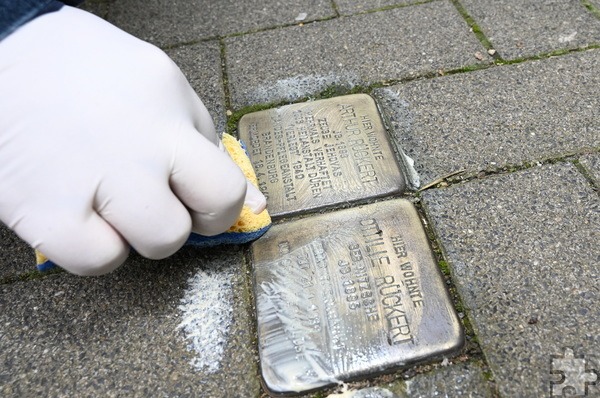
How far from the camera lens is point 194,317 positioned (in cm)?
116

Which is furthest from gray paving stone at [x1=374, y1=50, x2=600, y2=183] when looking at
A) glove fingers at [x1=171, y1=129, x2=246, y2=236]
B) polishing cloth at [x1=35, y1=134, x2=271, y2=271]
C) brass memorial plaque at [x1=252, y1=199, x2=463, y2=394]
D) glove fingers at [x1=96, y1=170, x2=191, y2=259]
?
glove fingers at [x1=96, y1=170, x2=191, y2=259]

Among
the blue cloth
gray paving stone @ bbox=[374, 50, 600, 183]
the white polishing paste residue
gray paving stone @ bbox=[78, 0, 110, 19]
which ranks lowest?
gray paving stone @ bbox=[374, 50, 600, 183]

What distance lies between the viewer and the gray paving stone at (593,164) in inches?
52.1

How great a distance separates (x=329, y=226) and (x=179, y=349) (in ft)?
1.49

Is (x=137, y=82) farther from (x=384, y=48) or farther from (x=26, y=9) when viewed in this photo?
(x=384, y=48)

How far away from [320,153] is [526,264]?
61 centimetres

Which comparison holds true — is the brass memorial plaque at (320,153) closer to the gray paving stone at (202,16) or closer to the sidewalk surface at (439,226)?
the sidewalk surface at (439,226)

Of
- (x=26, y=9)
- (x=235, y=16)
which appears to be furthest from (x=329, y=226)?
(x=235, y=16)

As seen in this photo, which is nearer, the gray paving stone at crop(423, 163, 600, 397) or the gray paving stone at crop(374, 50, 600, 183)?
the gray paving stone at crop(423, 163, 600, 397)

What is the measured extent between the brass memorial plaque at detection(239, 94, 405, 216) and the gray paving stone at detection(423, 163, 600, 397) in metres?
0.17

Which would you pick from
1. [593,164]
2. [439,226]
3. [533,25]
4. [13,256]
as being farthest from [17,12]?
[533,25]

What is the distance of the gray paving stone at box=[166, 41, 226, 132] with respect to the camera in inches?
66.5

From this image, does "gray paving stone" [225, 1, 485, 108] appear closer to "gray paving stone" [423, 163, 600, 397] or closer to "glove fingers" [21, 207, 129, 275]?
"gray paving stone" [423, 163, 600, 397]

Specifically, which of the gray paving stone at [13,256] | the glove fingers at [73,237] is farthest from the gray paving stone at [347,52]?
the glove fingers at [73,237]
